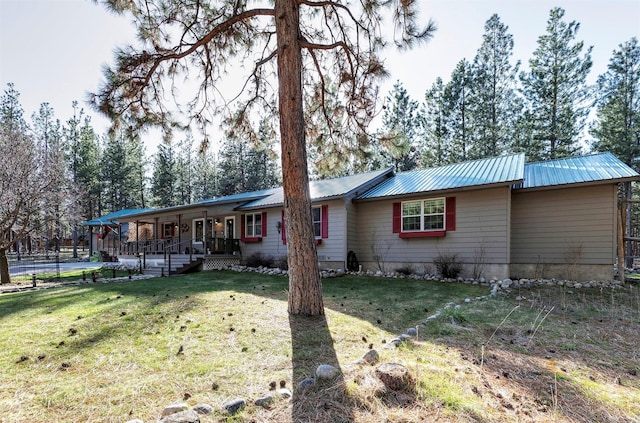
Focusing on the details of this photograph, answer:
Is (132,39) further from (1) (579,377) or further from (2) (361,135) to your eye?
(1) (579,377)

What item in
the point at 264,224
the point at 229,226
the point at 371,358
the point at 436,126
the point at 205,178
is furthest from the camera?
the point at 205,178

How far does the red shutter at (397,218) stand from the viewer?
11.4 metres

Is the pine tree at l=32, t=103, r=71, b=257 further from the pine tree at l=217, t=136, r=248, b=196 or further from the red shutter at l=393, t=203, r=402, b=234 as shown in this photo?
the pine tree at l=217, t=136, r=248, b=196

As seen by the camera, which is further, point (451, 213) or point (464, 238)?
point (451, 213)

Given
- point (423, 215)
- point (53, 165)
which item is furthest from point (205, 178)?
point (423, 215)

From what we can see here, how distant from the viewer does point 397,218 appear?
451 inches

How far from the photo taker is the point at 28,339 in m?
3.96

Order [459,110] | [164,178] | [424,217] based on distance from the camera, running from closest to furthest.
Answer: [424,217], [459,110], [164,178]

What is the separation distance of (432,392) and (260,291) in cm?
563

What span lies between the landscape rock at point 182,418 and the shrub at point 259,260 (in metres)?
11.1

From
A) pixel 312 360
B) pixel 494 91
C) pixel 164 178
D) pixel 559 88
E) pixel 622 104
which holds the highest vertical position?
pixel 494 91

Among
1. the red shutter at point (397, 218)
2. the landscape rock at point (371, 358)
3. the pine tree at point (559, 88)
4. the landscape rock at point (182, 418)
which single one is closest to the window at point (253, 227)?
the red shutter at point (397, 218)

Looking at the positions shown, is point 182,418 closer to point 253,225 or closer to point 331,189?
point 331,189

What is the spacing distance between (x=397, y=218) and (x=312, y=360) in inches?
340
